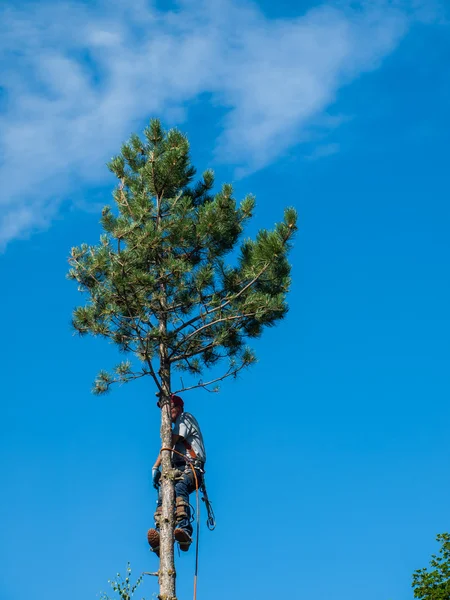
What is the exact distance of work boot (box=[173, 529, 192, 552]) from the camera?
9.77 m

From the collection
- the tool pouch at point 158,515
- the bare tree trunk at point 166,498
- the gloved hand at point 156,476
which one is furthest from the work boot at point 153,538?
the gloved hand at point 156,476

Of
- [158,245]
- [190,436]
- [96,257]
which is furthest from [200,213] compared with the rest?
[190,436]

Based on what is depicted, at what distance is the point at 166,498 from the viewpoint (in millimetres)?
9891

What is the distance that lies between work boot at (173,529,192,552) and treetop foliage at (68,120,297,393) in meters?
2.13

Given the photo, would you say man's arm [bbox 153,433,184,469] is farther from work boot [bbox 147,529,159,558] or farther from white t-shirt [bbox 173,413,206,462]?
work boot [bbox 147,529,159,558]

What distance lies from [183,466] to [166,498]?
835 millimetres

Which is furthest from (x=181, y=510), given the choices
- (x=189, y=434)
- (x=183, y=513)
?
(x=189, y=434)

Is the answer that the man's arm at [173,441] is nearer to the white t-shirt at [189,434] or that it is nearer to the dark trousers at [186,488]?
the white t-shirt at [189,434]

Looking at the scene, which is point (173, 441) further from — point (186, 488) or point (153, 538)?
point (153, 538)

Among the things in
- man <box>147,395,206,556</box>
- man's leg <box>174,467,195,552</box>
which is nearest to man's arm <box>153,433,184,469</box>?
man <box>147,395,206,556</box>

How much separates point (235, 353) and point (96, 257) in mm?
2453

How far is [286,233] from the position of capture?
11.0 meters

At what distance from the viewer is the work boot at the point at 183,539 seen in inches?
385

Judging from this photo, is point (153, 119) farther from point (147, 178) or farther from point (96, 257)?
point (96, 257)
